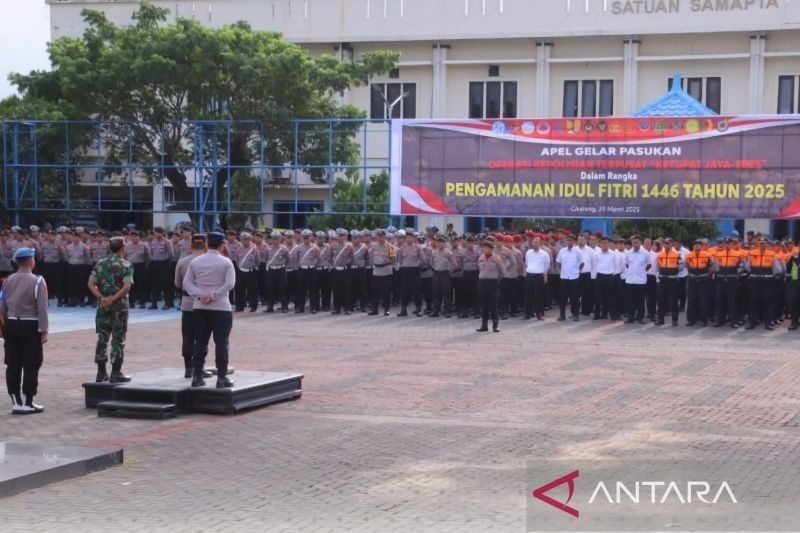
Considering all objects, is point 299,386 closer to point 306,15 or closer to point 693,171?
point 693,171

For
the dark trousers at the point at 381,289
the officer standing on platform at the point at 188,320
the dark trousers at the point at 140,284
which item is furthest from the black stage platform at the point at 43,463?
the dark trousers at the point at 140,284

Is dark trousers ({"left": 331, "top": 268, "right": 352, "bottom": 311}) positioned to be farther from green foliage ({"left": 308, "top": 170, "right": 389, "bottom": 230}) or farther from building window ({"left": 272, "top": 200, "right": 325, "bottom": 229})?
Answer: building window ({"left": 272, "top": 200, "right": 325, "bottom": 229})

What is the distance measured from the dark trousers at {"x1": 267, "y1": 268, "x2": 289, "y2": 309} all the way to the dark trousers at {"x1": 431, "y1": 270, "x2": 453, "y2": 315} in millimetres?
3680

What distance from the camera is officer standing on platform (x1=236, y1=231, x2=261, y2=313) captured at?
25781 millimetres

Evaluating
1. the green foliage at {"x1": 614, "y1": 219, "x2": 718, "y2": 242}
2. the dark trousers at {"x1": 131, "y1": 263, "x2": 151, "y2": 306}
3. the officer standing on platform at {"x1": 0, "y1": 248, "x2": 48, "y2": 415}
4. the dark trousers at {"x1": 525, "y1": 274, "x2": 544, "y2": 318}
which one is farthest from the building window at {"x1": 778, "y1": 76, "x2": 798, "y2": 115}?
the officer standing on platform at {"x1": 0, "y1": 248, "x2": 48, "y2": 415}

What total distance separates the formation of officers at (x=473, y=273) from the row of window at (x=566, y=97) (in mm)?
13523

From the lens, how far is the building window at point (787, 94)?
122ft

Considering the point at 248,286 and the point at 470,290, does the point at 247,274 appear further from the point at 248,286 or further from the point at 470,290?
the point at 470,290

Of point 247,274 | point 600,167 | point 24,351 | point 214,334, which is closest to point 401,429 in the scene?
point 214,334

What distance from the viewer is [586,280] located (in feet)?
80.7

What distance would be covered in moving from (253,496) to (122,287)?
5181 mm

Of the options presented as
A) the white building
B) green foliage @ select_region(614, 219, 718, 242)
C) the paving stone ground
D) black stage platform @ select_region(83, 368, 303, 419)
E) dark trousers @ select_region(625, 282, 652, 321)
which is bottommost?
the paving stone ground

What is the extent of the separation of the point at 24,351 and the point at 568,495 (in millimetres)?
6745

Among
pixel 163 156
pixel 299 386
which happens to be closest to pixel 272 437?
pixel 299 386
